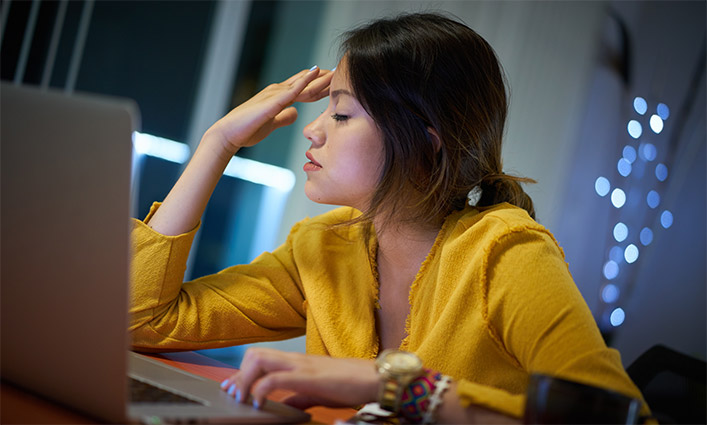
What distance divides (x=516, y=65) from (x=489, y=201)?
178 cm

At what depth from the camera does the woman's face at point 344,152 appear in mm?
957

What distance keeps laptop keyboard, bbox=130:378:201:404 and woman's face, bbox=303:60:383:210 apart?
1.46 ft

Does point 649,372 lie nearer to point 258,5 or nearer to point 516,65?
point 516,65

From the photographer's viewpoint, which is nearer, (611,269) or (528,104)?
(611,269)

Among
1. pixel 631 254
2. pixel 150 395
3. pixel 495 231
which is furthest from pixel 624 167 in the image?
pixel 150 395

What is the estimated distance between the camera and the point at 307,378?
23.6 inches

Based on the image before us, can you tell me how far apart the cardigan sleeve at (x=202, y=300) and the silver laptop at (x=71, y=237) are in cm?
48

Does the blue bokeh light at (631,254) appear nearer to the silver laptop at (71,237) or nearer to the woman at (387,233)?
the woman at (387,233)

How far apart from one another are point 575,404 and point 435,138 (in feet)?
1.77

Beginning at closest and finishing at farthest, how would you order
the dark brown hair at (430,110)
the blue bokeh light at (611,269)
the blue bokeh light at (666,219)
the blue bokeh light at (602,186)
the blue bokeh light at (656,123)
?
the dark brown hair at (430,110) < the blue bokeh light at (666,219) < the blue bokeh light at (656,123) < the blue bokeh light at (611,269) < the blue bokeh light at (602,186)

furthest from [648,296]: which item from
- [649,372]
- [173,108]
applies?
[173,108]

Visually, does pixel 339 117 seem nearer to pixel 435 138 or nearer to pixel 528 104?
pixel 435 138

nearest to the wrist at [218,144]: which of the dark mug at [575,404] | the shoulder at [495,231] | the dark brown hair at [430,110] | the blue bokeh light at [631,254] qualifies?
the dark brown hair at [430,110]

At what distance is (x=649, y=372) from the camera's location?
1.06 metres
